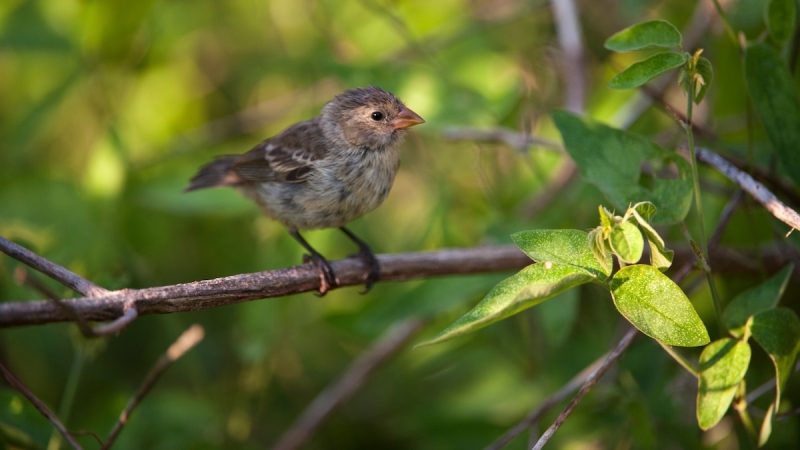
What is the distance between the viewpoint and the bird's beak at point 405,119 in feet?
12.3

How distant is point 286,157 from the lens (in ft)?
13.3

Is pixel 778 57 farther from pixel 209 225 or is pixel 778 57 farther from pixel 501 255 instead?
pixel 209 225

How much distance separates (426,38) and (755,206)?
2.73 m

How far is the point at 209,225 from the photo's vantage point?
5090mm

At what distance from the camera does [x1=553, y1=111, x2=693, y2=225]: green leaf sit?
224cm

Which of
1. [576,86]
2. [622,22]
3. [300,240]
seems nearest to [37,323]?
[300,240]

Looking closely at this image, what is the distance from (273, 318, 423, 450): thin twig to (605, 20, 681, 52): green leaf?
213cm

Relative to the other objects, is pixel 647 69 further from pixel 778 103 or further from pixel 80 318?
pixel 80 318

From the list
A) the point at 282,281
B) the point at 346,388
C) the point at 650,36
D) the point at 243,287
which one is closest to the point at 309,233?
the point at 346,388

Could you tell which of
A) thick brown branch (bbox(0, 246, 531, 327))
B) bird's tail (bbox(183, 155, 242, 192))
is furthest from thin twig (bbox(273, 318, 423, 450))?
bird's tail (bbox(183, 155, 242, 192))

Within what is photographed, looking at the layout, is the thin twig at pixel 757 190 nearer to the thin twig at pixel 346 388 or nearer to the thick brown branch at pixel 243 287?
the thick brown branch at pixel 243 287

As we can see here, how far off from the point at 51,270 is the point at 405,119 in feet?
7.14

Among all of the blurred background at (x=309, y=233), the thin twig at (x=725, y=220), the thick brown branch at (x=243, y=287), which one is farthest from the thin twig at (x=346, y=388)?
the thin twig at (x=725, y=220)

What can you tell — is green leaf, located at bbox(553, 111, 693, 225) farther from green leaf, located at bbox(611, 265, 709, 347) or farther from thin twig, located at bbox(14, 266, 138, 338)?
thin twig, located at bbox(14, 266, 138, 338)
